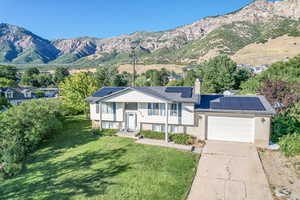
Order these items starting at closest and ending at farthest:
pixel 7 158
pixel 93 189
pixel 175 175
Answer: pixel 93 189
pixel 175 175
pixel 7 158

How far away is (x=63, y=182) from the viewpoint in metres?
9.98

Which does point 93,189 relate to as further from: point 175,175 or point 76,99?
point 76,99

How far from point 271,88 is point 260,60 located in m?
81.4

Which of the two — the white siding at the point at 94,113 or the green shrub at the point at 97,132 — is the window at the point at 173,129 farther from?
the white siding at the point at 94,113

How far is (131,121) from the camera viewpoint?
17.4 m

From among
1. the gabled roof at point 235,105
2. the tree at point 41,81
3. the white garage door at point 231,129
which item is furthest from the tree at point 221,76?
the tree at point 41,81

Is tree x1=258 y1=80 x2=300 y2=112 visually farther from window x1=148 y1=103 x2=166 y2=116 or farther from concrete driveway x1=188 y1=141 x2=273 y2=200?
window x1=148 y1=103 x2=166 y2=116

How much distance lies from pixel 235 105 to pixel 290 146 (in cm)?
472

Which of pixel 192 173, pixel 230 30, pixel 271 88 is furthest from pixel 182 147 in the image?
pixel 230 30

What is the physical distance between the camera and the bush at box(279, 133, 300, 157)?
1161cm

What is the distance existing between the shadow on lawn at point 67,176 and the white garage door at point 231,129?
26.7ft

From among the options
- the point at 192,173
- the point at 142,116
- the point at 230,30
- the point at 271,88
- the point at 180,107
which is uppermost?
the point at 230,30

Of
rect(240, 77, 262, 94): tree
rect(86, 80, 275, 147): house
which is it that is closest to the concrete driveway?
rect(86, 80, 275, 147): house

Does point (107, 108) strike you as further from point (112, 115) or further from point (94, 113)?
point (94, 113)
